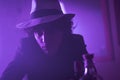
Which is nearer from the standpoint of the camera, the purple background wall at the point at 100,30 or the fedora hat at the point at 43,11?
the fedora hat at the point at 43,11

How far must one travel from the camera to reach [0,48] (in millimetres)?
1132

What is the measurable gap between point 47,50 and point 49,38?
0.18 feet

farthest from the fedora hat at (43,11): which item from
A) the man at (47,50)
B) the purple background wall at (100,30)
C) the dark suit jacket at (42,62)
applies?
the purple background wall at (100,30)

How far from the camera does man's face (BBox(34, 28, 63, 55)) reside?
2.82 ft

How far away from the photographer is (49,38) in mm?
870

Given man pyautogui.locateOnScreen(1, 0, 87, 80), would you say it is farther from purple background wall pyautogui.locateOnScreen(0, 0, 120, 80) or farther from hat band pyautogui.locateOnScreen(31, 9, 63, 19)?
purple background wall pyautogui.locateOnScreen(0, 0, 120, 80)

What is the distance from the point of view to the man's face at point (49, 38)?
2.82 ft

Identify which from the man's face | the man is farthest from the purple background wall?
the man's face

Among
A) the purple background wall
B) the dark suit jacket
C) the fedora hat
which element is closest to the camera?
the fedora hat

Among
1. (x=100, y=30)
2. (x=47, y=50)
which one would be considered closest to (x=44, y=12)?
(x=47, y=50)

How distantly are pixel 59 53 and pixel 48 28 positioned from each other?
0.17m

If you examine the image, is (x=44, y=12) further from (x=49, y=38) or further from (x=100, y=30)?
(x=100, y=30)

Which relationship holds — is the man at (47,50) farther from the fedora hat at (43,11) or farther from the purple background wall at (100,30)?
the purple background wall at (100,30)

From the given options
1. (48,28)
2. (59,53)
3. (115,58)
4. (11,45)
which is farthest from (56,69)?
(115,58)
